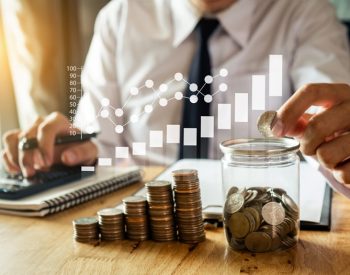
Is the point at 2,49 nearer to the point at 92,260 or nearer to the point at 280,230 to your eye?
the point at 92,260

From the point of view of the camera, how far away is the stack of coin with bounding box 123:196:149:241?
2.63 ft

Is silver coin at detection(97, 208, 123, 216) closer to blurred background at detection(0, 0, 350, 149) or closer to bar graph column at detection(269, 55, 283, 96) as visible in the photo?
blurred background at detection(0, 0, 350, 149)

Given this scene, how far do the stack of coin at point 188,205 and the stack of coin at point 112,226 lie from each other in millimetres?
84

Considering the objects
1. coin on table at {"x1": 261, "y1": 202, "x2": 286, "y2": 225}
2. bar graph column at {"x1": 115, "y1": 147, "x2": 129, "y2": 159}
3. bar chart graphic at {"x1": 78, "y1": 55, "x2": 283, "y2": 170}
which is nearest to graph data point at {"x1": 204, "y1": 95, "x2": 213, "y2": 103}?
bar chart graphic at {"x1": 78, "y1": 55, "x2": 283, "y2": 170}

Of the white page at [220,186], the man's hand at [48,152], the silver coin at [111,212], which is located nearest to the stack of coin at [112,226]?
the silver coin at [111,212]

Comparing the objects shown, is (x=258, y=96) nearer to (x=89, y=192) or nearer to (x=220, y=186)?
(x=220, y=186)

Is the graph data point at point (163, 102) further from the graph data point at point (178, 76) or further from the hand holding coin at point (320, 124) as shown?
the hand holding coin at point (320, 124)

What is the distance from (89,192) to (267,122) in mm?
362

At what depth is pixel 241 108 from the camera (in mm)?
1283

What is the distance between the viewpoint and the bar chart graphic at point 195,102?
1259 millimetres

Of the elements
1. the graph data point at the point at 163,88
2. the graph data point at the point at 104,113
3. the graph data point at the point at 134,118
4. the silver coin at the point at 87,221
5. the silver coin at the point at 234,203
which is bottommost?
the silver coin at the point at 87,221

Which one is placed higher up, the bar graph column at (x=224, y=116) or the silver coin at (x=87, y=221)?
the bar graph column at (x=224, y=116)

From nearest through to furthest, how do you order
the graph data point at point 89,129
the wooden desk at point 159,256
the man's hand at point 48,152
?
the wooden desk at point 159,256, the man's hand at point 48,152, the graph data point at point 89,129

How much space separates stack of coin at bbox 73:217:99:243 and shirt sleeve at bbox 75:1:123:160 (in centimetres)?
39
